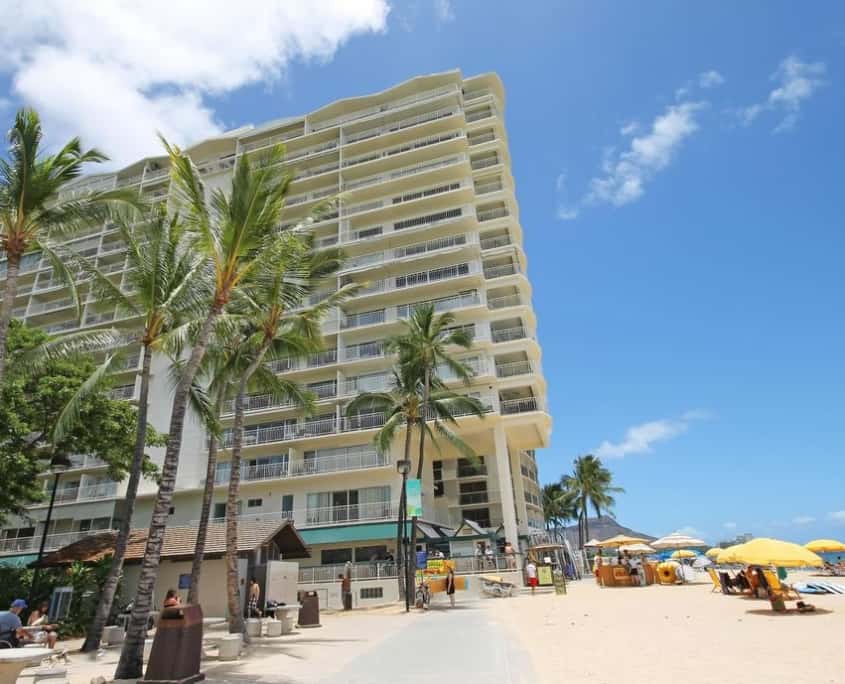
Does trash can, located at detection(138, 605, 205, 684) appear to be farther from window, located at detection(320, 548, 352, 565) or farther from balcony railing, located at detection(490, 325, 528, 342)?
balcony railing, located at detection(490, 325, 528, 342)

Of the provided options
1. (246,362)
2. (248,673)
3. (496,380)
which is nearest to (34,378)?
(246,362)

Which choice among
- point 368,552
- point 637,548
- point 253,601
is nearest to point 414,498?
point 253,601

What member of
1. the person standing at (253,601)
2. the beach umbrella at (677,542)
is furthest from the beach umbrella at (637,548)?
the person standing at (253,601)

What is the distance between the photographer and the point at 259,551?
18500 millimetres

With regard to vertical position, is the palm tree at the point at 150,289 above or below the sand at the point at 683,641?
above

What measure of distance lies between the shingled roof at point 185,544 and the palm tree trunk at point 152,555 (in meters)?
8.86

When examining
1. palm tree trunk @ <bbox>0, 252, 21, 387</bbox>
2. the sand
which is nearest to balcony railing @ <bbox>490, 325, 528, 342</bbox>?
the sand

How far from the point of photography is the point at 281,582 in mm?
18500

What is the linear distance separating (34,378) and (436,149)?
31.1 m

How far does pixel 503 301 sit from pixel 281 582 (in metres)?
24.6

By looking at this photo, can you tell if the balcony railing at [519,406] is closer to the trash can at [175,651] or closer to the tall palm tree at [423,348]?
the tall palm tree at [423,348]

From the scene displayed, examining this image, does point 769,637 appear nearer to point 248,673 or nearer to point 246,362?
point 248,673

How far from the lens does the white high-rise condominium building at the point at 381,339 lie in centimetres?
3325

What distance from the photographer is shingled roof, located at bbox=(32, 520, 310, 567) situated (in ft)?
61.9
